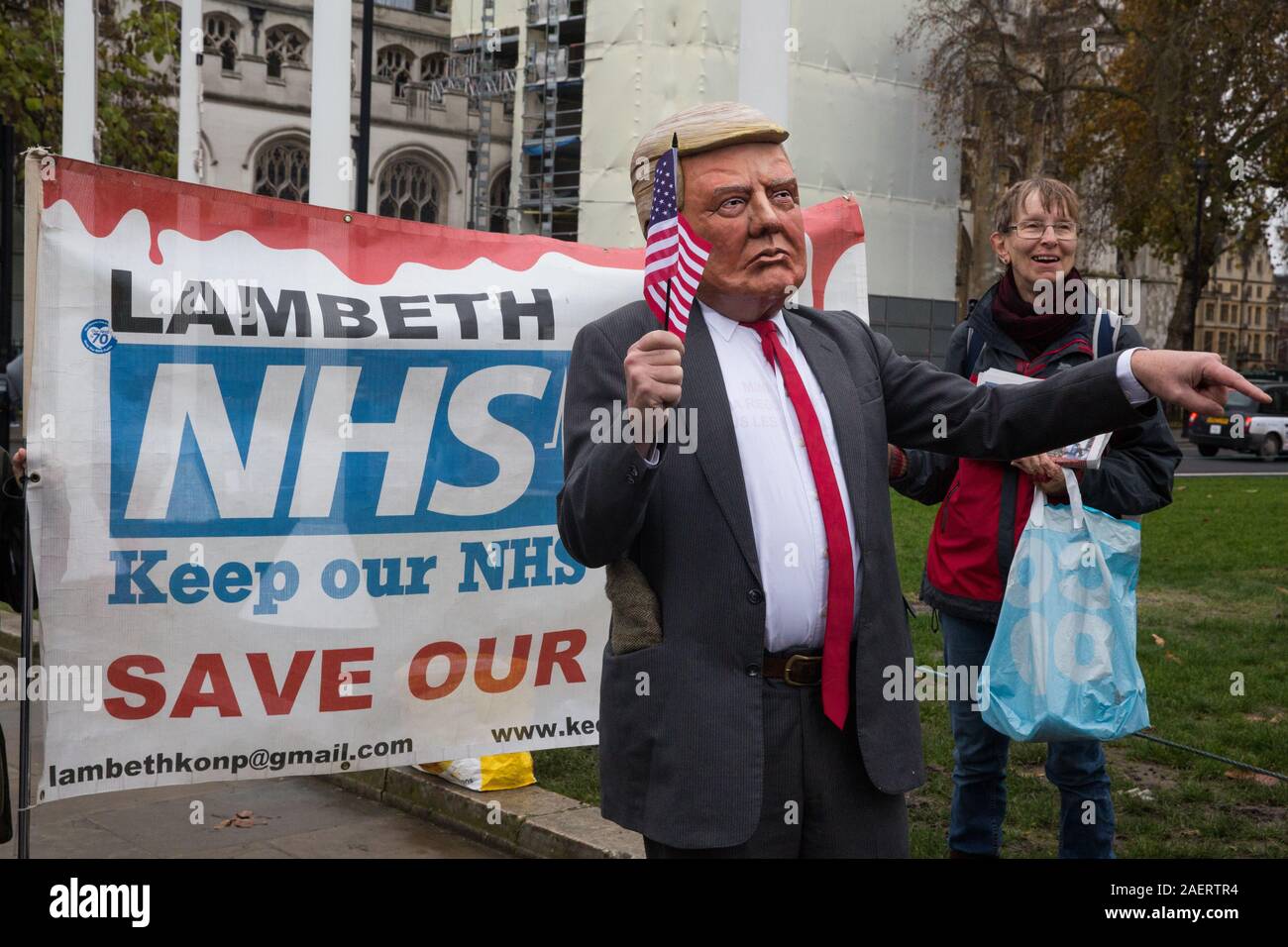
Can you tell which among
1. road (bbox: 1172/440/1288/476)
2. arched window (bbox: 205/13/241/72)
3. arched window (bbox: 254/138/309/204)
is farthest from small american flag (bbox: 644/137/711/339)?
arched window (bbox: 205/13/241/72)

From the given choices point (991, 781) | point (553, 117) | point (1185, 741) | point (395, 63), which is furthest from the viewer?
point (395, 63)

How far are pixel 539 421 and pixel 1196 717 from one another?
3788 mm

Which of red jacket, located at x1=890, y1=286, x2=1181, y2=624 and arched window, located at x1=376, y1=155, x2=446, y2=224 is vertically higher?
arched window, located at x1=376, y1=155, x2=446, y2=224

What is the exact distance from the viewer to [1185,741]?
6.43m

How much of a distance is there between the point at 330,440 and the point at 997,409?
2.36m

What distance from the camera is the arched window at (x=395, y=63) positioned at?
195 ft

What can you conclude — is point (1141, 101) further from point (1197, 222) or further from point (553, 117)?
point (553, 117)

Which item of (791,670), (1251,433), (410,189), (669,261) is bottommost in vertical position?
(1251,433)

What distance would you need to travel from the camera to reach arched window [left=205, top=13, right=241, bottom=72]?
2159 inches

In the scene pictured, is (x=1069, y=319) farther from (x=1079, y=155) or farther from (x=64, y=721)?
(x=1079, y=155)

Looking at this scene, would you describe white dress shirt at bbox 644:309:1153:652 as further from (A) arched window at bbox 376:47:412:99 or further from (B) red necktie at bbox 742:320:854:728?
(A) arched window at bbox 376:47:412:99

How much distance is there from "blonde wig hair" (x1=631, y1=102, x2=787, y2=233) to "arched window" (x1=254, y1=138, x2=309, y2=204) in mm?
53282

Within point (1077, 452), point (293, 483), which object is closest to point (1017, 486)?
point (1077, 452)

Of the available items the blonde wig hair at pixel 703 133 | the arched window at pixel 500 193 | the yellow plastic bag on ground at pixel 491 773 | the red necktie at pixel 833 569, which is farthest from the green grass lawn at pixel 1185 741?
the arched window at pixel 500 193
